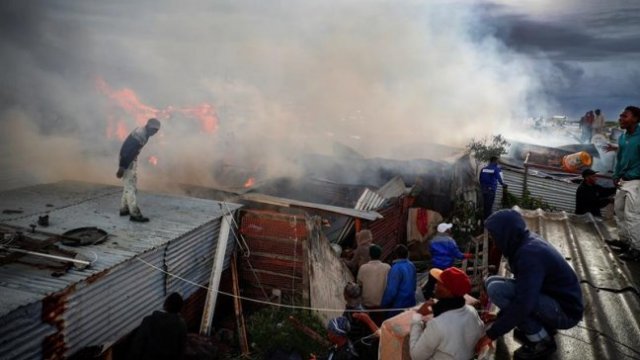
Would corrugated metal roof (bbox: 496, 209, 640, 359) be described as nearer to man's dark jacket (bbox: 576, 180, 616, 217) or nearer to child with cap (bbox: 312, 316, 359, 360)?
child with cap (bbox: 312, 316, 359, 360)

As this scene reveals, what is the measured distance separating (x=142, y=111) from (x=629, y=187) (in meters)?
14.7

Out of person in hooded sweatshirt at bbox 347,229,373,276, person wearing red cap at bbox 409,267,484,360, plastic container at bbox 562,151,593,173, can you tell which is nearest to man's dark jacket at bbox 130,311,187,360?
person wearing red cap at bbox 409,267,484,360

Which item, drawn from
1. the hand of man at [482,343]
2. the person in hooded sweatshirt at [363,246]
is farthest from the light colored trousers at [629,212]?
the person in hooded sweatshirt at [363,246]

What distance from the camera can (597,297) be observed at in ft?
14.2

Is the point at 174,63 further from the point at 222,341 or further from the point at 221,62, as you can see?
the point at 222,341

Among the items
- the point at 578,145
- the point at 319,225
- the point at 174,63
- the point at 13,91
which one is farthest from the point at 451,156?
the point at 13,91

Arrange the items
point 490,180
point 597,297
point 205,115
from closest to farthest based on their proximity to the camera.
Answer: point 597,297, point 490,180, point 205,115

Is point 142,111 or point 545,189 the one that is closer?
point 545,189

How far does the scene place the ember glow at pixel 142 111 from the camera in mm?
14977

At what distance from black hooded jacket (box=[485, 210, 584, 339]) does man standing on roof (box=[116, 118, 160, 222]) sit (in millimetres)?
5267

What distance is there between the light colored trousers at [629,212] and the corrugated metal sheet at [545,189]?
744 cm

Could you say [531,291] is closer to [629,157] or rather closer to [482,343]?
[482,343]

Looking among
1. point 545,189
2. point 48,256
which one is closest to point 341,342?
point 48,256

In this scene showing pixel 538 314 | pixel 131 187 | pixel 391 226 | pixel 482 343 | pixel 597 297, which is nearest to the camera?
pixel 538 314
